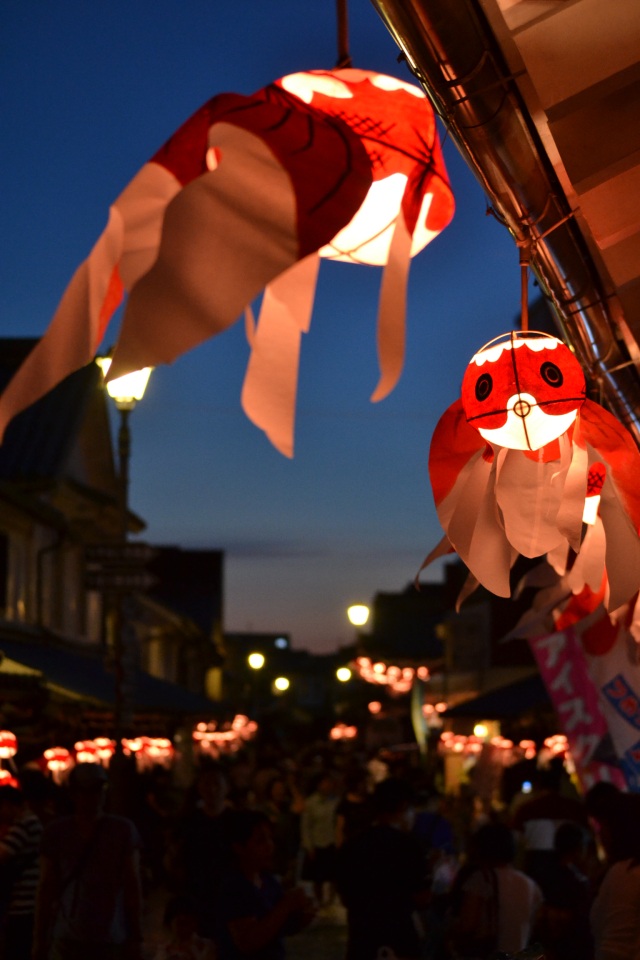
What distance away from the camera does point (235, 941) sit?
562 centimetres

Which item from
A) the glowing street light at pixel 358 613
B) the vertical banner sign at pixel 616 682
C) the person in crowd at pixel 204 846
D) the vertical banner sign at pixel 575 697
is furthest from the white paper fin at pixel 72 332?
the glowing street light at pixel 358 613

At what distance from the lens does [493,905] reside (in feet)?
21.0

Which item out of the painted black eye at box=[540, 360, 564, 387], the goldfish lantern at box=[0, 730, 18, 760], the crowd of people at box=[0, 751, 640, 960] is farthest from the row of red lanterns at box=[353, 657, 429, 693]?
the painted black eye at box=[540, 360, 564, 387]

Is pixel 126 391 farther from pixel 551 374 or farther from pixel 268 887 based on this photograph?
pixel 551 374

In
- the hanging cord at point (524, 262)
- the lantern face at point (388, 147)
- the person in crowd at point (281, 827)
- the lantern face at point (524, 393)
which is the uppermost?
the hanging cord at point (524, 262)

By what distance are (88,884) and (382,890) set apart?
5.31 ft

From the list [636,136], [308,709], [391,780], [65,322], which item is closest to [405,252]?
[65,322]

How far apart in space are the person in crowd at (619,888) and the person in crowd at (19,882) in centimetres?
368

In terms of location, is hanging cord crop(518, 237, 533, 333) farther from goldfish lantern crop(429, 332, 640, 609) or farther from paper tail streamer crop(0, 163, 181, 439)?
paper tail streamer crop(0, 163, 181, 439)

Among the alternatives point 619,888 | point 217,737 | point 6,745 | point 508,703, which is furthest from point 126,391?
point 217,737

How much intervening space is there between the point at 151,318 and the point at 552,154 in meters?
2.26

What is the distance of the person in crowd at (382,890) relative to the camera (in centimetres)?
661

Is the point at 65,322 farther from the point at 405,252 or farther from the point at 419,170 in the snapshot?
the point at 419,170

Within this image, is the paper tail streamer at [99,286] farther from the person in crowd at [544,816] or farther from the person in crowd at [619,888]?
the person in crowd at [544,816]
